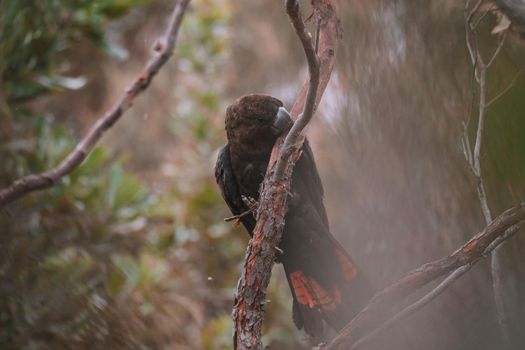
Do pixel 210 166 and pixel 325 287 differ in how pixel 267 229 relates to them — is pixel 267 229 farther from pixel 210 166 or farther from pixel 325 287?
pixel 210 166

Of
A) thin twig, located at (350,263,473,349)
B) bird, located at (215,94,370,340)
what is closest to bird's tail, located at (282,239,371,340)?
bird, located at (215,94,370,340)

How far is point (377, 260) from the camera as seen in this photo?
195 centimetres

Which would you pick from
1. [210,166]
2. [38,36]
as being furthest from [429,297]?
[210,166]

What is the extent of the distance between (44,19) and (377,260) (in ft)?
6.94

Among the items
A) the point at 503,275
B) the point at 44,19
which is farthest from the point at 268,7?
the point at 503,275

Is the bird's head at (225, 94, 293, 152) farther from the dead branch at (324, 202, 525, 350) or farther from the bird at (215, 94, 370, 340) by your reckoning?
the dead branch at (324, 202, 525, 350)

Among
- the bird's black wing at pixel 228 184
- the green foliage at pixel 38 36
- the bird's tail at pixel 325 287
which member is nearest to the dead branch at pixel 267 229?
the bird's tail at pixel 325 287

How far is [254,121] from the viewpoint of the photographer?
2.17 m

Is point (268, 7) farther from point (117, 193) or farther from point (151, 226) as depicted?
point (151, 226)

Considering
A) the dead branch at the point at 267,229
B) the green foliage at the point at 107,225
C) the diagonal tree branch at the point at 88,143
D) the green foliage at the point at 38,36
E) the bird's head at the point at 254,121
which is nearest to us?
the dead branch at the point at 267,229

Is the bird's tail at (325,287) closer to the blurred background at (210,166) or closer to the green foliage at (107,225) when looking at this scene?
the blurred background at (210,166)

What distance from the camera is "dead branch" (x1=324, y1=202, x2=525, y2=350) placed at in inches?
54.3

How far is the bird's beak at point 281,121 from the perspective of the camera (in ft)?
6.57

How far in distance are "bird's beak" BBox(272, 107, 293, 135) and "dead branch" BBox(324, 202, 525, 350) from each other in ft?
2.19
